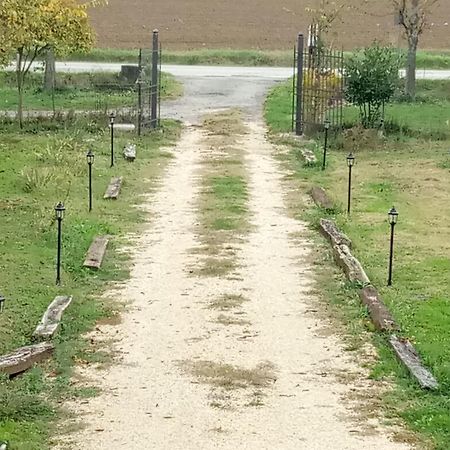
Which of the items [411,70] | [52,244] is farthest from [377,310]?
[411,70]

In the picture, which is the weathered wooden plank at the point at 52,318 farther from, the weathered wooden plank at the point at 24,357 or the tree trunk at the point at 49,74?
the tree trunk at the point at 49,74

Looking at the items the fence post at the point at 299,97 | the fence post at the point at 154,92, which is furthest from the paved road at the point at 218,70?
the fence post at the point at 299,97

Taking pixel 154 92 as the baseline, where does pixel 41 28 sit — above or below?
above

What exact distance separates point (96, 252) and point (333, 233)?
2.87 metres

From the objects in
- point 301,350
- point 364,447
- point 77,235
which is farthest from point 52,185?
point 364,447

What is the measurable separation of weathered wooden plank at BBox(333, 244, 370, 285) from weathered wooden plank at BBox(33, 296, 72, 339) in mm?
2869

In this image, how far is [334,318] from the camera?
9750mm

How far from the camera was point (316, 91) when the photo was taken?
22.1 metres

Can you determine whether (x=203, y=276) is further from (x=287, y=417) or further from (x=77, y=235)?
(x=287, y=417)

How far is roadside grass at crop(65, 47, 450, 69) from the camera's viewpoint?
3541 cm

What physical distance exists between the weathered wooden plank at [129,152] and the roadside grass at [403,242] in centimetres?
274

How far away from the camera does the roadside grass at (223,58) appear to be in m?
35.4

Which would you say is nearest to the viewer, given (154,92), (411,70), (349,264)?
(349,264)

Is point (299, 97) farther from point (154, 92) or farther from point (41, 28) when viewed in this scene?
point (41, 28)
